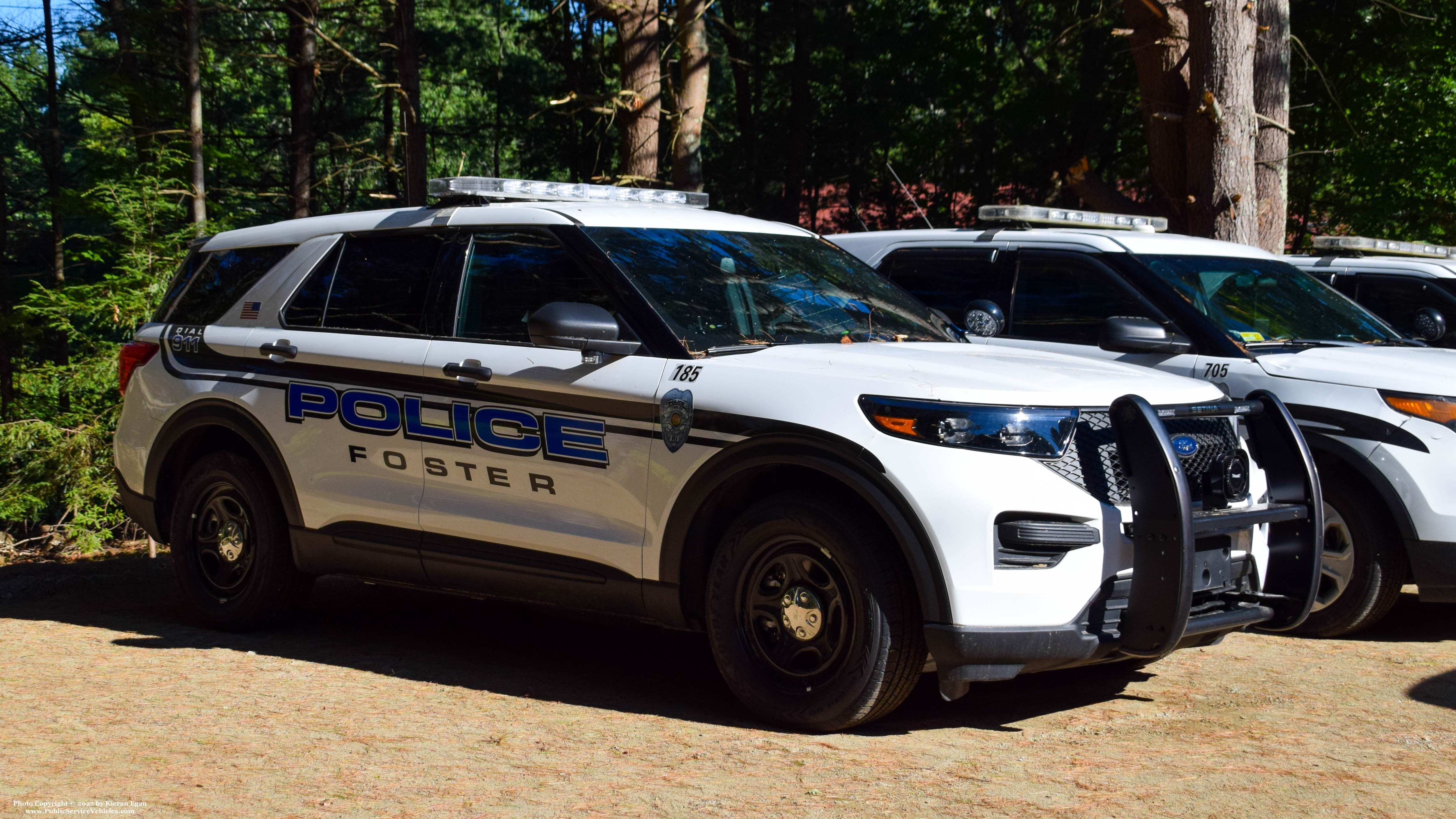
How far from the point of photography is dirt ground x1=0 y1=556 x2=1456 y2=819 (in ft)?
12.9

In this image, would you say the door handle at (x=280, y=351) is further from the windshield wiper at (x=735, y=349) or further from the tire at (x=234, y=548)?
the windshield wiper at (x=735, y=349)

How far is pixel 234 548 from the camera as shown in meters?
6.54

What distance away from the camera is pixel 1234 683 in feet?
18.2

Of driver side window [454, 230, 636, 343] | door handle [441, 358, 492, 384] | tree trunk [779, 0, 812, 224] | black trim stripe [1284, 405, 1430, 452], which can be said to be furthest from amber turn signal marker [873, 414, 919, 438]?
tree trunk [779, 0, 812, 224]

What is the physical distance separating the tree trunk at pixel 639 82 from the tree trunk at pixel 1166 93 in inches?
201

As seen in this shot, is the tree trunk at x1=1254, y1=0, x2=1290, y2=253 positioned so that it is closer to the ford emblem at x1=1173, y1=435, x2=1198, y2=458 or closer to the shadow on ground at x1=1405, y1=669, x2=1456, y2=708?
the shadow on ground at x1=1405, y1=669, x2=1456, y2=708

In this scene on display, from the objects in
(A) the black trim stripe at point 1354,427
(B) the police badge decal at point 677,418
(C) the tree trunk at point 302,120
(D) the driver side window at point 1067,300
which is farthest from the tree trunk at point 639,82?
(B) the police badge decal at point 677,418

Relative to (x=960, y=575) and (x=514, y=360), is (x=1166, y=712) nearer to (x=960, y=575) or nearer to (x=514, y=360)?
(x=960, y=575)

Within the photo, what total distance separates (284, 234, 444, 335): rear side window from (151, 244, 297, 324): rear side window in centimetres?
41

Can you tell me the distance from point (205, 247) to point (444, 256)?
1.98m

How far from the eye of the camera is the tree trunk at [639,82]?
14.6 m

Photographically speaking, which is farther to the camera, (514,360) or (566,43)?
(566,43)

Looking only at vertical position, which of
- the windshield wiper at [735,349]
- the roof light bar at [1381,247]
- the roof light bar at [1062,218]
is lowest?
the windshield wiper at [735,349]

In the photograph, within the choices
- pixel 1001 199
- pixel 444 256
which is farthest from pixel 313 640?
pixel 1001 199
